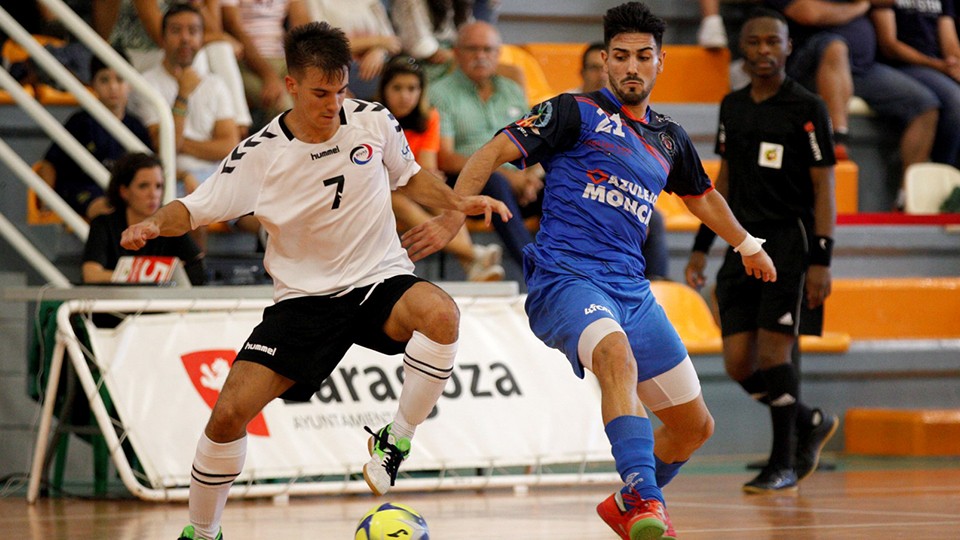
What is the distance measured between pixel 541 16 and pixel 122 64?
17.3 ft

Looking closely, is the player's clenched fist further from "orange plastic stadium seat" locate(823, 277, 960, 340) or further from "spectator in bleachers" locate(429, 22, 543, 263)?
"orange plastic stadium seat" locate(823, 277, 960, 340)

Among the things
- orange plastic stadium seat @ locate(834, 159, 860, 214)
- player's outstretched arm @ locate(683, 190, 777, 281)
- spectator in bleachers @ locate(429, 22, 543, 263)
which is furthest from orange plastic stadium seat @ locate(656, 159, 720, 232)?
player's outstretched arm @ locate(683, 190, 777, 281)

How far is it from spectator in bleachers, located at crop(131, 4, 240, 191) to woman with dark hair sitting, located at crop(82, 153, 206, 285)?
53.0 inches

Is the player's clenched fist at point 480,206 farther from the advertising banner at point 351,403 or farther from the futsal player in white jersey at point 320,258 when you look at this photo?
the advertising banner at point 351,403

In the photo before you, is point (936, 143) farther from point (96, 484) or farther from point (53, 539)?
point (53, 539)

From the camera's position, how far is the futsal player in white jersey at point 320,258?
5.23 metres

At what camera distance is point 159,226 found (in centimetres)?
518

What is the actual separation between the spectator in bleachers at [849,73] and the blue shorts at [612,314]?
6586 millimetres

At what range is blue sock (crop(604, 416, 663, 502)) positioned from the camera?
482cm

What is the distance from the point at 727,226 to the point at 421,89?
13.2ft

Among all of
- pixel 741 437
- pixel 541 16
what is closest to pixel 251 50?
pixel 541 16

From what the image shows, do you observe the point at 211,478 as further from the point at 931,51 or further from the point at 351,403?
the point at 931,51

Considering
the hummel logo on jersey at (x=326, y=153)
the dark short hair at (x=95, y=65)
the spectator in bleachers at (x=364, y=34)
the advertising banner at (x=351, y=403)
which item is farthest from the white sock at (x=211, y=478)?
the spectator in bleachers at (x=364, y=34)

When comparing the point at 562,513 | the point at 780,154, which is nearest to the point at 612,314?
the point at 562,513
